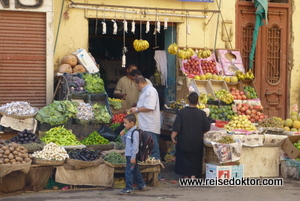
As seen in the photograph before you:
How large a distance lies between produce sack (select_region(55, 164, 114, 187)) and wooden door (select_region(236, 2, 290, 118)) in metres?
5.62

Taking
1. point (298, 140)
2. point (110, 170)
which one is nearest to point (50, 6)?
point (110, 170)

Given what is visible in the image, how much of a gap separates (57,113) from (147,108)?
5.66 feet

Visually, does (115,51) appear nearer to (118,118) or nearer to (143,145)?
(118,118)

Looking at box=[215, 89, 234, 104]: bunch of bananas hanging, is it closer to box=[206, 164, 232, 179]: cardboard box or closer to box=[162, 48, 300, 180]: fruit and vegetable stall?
box=[162, 48, 300, 180]: fruit and vegetable stall

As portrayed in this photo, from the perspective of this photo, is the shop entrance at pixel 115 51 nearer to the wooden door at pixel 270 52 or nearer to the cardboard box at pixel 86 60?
the wooden door at pixel 270 52

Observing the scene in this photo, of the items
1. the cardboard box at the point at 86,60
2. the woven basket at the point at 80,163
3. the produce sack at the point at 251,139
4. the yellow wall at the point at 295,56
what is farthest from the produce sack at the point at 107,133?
the yellow wall at the point at 295,56

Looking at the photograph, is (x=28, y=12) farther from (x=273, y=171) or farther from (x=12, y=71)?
(x=273, y=171)

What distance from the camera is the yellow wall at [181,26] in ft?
41.2

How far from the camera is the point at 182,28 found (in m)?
13.6

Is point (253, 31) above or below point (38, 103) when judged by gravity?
above

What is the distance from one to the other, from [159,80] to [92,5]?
244 cm

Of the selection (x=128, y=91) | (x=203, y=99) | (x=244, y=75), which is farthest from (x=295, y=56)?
(x=128, y=91)

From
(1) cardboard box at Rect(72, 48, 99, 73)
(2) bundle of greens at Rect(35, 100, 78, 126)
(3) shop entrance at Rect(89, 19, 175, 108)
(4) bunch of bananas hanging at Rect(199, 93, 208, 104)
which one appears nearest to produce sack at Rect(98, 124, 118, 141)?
(2) bundle of greens at Rect(35, 100, 78, 126)

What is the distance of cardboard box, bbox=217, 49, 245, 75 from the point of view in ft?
44.8
